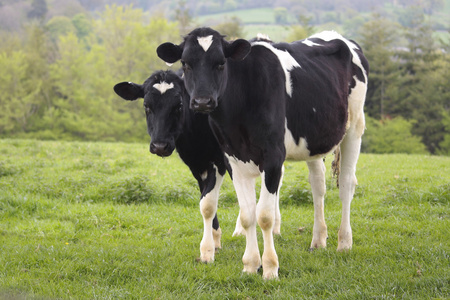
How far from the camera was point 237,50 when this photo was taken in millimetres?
5289

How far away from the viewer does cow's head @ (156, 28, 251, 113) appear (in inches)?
196

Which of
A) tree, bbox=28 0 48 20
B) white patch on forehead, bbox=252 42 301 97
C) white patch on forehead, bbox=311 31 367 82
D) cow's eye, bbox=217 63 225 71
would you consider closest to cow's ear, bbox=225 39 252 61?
cow's eye, bbox=217 63 225 71

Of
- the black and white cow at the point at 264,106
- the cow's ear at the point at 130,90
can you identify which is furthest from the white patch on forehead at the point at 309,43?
the cow's ear at the point at 130,90

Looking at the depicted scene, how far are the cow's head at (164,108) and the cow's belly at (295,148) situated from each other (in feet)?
4.35

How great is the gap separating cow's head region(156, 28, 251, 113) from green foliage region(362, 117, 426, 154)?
4030cm

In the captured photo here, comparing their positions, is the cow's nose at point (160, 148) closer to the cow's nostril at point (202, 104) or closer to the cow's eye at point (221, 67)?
the cow's nostril at point (202, 104)

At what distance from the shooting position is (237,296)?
5047 mm

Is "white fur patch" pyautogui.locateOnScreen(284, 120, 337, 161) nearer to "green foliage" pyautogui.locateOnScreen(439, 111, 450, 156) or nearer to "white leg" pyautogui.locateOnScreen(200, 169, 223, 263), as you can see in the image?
"white leg" pyautogui.locateOnScreen(200, 169, 223, 263)

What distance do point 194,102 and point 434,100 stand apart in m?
46.5

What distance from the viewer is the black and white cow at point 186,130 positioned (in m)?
6.18

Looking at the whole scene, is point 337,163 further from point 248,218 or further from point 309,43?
point 248,218

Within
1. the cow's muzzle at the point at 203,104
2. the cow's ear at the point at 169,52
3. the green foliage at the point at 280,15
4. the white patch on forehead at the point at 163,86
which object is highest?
the cow's ear at the point at 169,52

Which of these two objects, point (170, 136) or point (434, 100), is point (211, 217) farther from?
point (434, 100)

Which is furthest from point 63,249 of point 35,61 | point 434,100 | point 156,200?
point 35,61
